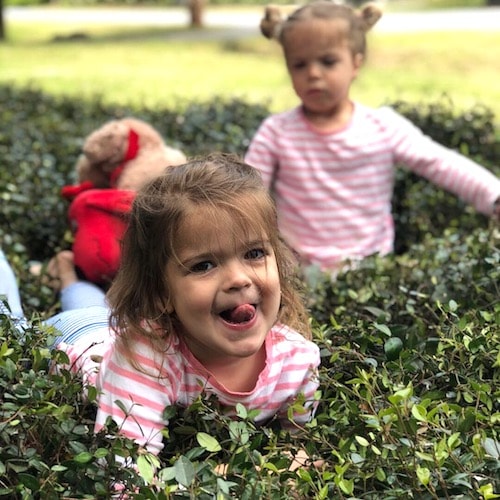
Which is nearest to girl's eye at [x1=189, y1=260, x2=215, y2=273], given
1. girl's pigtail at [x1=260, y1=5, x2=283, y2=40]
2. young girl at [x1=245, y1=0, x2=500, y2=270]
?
young girl at [x1=245, y1=0, x2=500, y2=270]

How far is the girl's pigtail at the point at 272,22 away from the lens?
430 centimetres

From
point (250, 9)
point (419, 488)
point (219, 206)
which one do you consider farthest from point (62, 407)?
point (250, 9)

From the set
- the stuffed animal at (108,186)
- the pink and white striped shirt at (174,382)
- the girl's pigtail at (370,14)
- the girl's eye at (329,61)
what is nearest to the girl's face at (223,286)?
the pink and white striped shirt at (174,382)

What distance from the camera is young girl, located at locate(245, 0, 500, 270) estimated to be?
163 inches

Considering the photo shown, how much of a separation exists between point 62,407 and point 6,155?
3.11m

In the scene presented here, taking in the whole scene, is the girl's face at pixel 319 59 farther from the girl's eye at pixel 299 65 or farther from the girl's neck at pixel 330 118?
the girl's neck at pixel 330 118

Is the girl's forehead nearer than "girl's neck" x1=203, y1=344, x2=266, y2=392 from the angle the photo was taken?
Yes

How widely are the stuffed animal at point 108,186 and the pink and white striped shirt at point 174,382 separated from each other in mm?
1239

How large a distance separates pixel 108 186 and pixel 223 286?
2015 mm

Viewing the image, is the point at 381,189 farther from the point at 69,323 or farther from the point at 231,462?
the point at 231,462

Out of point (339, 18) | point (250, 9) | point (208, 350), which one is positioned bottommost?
point (250, 9)

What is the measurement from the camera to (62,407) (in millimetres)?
2086

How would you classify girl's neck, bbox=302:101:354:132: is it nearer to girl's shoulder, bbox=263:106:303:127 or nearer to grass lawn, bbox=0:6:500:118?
girl's shoulder, bbox=263:106:303:127

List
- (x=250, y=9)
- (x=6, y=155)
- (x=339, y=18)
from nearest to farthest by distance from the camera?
(x=339, y=18) < (x=6, y=155) < (x=250, y=9)
